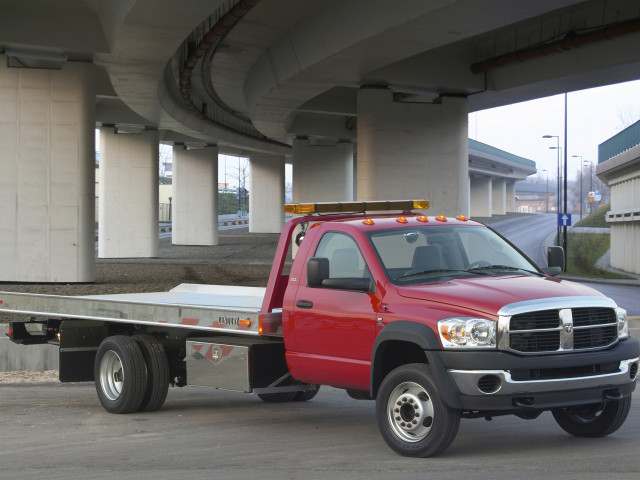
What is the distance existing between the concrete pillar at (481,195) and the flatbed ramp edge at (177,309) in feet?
439

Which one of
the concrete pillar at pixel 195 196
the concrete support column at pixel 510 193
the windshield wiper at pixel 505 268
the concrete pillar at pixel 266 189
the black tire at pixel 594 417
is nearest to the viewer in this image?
the black tire at pixel 594 417

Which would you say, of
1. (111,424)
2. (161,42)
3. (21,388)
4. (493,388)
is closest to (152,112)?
(161,42)

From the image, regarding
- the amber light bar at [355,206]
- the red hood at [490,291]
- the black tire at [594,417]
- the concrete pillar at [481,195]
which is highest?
the concrete pillar at [481,195]

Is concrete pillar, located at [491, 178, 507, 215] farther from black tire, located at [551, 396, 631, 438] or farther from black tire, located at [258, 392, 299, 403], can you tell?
black tire, located at [551, 396, 631, 438]

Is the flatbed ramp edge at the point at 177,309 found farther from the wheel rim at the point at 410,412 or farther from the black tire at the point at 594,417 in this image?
the black tire at the point at 594,417

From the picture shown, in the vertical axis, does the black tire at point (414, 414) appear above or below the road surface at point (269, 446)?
above

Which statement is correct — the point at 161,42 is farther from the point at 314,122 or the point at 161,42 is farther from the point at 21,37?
the point at 314,122

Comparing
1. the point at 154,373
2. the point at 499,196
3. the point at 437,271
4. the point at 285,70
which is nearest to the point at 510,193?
the point at 499,196

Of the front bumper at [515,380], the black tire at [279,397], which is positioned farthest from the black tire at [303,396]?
the front bumper at [515,380]

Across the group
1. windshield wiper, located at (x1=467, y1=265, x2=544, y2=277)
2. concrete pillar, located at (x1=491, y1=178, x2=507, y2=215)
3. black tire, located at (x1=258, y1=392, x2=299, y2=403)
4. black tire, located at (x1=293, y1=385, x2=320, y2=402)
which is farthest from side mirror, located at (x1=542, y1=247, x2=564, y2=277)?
concrete pillar, located at (x1=491, y1=178, x2=507, y2=215)

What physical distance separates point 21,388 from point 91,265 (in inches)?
658

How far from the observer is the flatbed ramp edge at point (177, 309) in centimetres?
898

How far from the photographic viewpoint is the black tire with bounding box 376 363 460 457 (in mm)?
7434

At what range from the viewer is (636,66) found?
28938 millimetres
